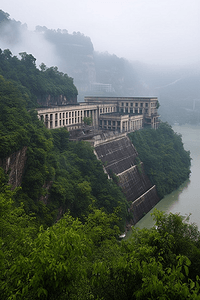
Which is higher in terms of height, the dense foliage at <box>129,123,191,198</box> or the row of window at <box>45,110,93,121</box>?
the row of window at <box>45,110,93,121</box>

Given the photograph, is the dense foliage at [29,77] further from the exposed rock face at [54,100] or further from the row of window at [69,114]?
the row of window at [69,114]

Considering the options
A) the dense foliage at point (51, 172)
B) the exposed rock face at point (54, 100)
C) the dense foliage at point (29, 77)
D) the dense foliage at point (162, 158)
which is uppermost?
the dense foliage at point (29, 77)

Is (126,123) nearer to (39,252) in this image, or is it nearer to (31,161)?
(31,161)

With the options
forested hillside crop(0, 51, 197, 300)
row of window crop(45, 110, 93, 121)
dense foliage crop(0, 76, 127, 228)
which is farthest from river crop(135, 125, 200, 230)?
row of window crop(45, 110, 93, 121)

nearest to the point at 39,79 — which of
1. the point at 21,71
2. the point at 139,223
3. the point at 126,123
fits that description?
the point at 21,71

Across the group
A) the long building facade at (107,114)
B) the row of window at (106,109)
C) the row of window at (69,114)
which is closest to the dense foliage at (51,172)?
the long building facade at (107,114)

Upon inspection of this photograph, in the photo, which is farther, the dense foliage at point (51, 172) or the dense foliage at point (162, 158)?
the dense foliage at point (162, 158)

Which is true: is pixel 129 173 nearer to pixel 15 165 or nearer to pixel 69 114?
pixel 69 114

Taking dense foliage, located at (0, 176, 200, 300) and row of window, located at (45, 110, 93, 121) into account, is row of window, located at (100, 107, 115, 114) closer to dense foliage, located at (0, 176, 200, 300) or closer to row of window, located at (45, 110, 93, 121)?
row of window, located at (45, 110, 93, 121)
